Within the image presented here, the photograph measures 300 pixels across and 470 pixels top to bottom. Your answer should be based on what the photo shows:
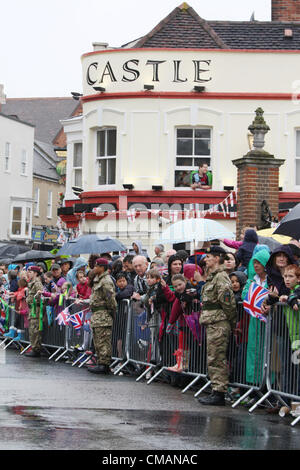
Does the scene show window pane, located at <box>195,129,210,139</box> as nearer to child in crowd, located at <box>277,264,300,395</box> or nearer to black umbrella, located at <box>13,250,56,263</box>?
black umbrella, located at <box>13,250,56,263</box>

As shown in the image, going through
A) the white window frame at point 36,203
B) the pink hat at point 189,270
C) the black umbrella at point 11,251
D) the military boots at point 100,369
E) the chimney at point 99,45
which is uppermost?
the chimney at point 99,45

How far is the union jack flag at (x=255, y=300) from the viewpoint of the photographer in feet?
38.3

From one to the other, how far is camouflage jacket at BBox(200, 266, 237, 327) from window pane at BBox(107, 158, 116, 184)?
1733 cm

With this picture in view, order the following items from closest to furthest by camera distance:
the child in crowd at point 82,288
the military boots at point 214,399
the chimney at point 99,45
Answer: the military boots at point 214,399
the child in crowd at point 82,288
the chimney at point 99,45

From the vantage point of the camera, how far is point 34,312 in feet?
61.9

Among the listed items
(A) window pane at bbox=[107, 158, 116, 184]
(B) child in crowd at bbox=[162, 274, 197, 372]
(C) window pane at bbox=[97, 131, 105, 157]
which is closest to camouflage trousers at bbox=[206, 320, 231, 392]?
(B) child in crowd at bbox=[162, 274, 197, 372]

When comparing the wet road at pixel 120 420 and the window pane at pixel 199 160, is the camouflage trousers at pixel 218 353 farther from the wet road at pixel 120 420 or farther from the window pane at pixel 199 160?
the window pane at pixel 199 160

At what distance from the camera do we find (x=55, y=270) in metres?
19.1

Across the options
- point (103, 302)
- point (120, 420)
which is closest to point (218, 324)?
point (120, 420)

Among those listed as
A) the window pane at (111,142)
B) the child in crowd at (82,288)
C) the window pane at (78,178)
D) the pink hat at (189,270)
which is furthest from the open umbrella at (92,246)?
the window pane at (78,178)

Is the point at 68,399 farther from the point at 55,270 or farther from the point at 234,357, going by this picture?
the point at 55,270

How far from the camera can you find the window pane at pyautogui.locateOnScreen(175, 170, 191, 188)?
94.6ft

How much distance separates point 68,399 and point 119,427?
2.34 m

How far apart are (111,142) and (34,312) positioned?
11.4m
